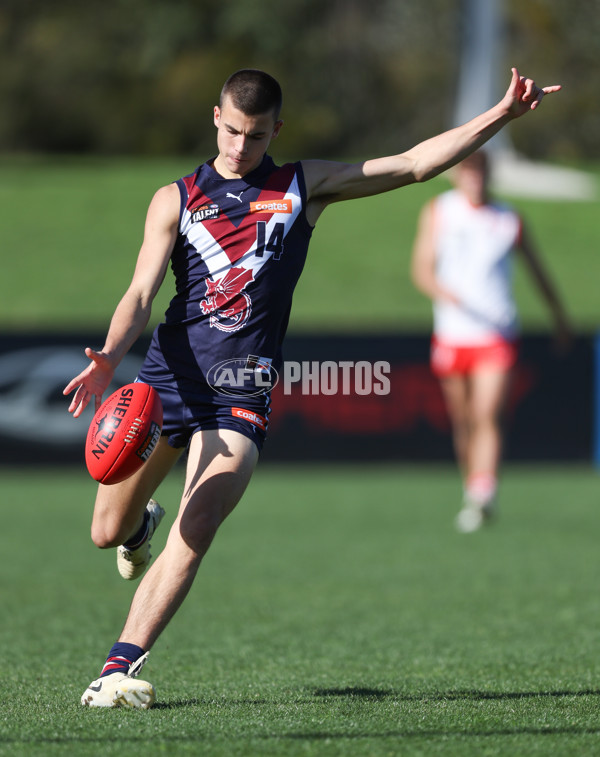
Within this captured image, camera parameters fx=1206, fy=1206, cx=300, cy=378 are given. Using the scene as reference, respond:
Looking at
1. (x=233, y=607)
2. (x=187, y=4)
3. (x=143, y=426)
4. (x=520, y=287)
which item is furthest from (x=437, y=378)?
(x=187, y=4)

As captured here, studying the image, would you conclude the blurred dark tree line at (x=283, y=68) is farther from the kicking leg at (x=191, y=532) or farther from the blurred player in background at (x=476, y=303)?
the kicking leg at (x=191, y=532)

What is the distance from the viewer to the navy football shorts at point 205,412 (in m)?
4.09

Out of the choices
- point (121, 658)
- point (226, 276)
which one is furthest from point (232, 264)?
point (121, 658)

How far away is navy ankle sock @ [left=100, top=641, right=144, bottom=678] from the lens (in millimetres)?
3738

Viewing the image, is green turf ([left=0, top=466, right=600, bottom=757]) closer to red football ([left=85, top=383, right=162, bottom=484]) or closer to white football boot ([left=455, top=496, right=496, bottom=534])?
white football boot ([left=455, top=496, right=496, bottom=534])

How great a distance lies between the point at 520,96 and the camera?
4207mm

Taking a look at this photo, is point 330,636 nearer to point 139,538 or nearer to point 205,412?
→ point 139,538

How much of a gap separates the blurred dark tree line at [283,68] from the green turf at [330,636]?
1272 inches

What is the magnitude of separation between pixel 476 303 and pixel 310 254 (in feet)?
57.2

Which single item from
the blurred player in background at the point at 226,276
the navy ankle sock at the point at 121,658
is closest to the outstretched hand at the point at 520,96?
the blurred player in background at the point at 226,276

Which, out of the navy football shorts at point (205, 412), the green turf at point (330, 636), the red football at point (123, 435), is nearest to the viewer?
the green turf at point (330, 636)

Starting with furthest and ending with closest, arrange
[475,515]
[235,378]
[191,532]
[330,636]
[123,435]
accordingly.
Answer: [475,515], [330,636], [235,378], [191,532], [123,435]

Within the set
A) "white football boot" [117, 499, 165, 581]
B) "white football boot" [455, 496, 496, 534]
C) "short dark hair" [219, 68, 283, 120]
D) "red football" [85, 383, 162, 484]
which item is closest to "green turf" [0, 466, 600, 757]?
"white football boot" [455, 496, 496, 534]

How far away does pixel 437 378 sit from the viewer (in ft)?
43.4
